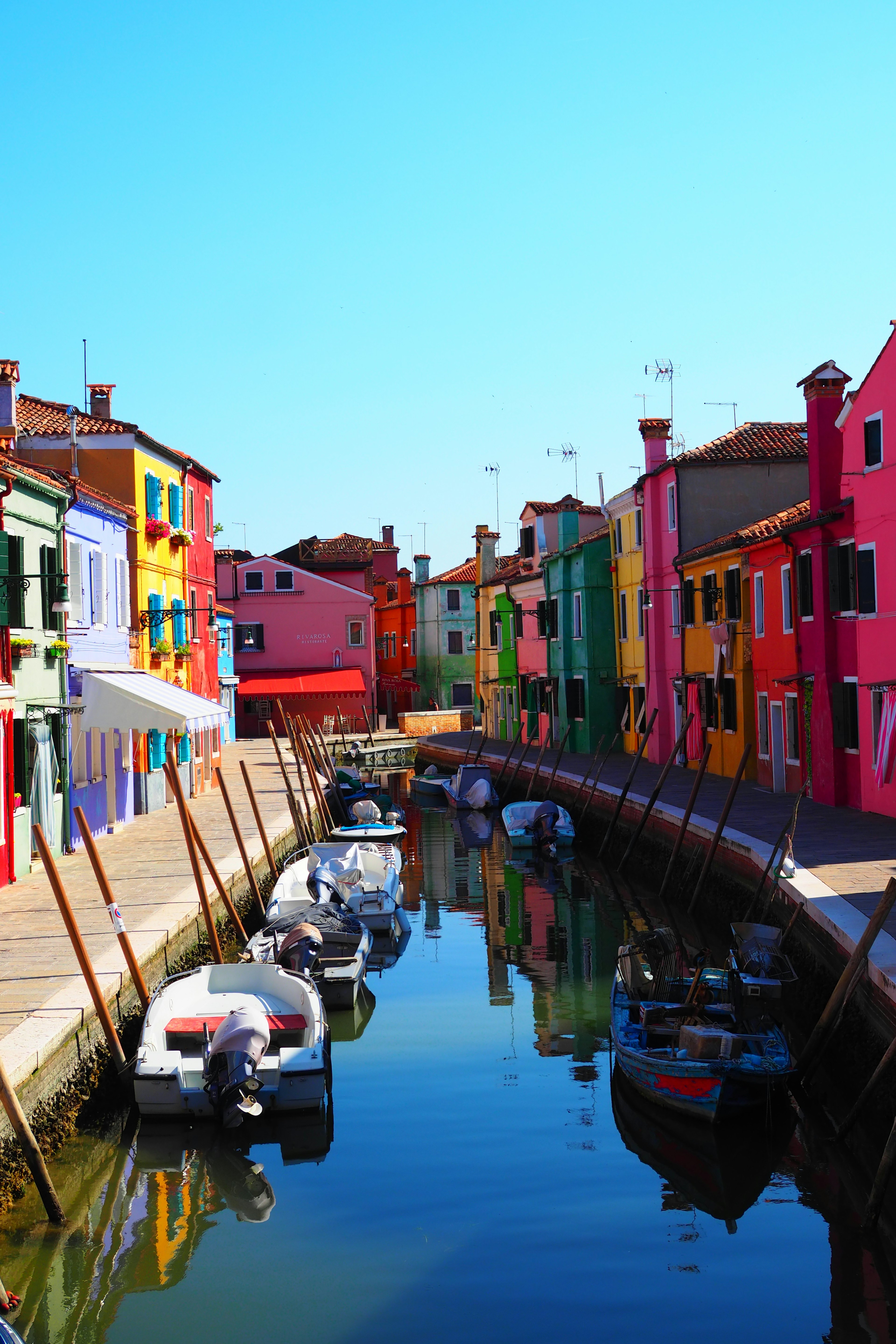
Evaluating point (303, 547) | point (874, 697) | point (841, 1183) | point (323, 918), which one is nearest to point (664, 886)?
point (874, 697)

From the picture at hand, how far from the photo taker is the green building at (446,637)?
65.5 m

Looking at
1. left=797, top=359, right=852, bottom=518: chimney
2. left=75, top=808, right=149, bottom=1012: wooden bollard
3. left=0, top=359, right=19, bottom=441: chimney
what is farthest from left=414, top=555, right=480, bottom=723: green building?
left=75, top=808, right=149, bottom=1012: wooden bollard

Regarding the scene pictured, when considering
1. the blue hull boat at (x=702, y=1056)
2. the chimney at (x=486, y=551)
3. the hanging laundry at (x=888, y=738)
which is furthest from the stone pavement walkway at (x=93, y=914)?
the chimney at (x=486, y=551)

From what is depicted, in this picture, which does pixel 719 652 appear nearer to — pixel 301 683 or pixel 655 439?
pixel 655 439

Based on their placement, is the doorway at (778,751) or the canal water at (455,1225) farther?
the doorway at (778,751)

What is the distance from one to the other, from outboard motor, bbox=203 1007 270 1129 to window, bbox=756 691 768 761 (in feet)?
61.6

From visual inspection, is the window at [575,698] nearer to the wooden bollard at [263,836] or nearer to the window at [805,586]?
the window at [805,586]

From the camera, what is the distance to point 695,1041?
476 inches

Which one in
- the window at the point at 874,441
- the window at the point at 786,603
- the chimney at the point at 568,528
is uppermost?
the chimney at the point at 568,528

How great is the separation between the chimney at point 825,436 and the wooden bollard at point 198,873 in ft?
45.3

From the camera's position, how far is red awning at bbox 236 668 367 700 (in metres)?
58.6

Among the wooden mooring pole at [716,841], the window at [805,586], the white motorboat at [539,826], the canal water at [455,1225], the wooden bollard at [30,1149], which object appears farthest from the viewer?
the white motorboat at [539,826]

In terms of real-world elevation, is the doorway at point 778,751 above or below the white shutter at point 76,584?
below

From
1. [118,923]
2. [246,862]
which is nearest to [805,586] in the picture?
[246,862]
